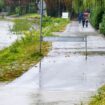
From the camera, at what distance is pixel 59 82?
47.3ft

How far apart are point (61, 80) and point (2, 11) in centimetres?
11016

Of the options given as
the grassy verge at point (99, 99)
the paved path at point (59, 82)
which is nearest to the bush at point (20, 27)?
the paved path at point (59, 82)

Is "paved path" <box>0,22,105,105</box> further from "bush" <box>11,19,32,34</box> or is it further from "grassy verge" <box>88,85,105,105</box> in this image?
"bush" <box>11,19,32,34</box>

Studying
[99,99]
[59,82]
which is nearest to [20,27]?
[59,82]

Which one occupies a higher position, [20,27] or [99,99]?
[99,99]

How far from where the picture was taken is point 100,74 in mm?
16000

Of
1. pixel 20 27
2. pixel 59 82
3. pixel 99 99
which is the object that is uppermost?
pixel 99 99

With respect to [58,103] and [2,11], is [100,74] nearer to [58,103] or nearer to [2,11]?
[58,103]

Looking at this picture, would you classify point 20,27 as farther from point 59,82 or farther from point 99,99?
point 99,99

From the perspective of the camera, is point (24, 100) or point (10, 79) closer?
point (24, 100)

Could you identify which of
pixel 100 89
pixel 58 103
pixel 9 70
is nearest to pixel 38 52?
pixel 9 70

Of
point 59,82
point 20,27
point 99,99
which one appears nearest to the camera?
point 99,99

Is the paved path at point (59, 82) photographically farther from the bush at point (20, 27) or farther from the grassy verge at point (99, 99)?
the bush at point (20, 27)

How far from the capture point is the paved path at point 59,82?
455 inches
